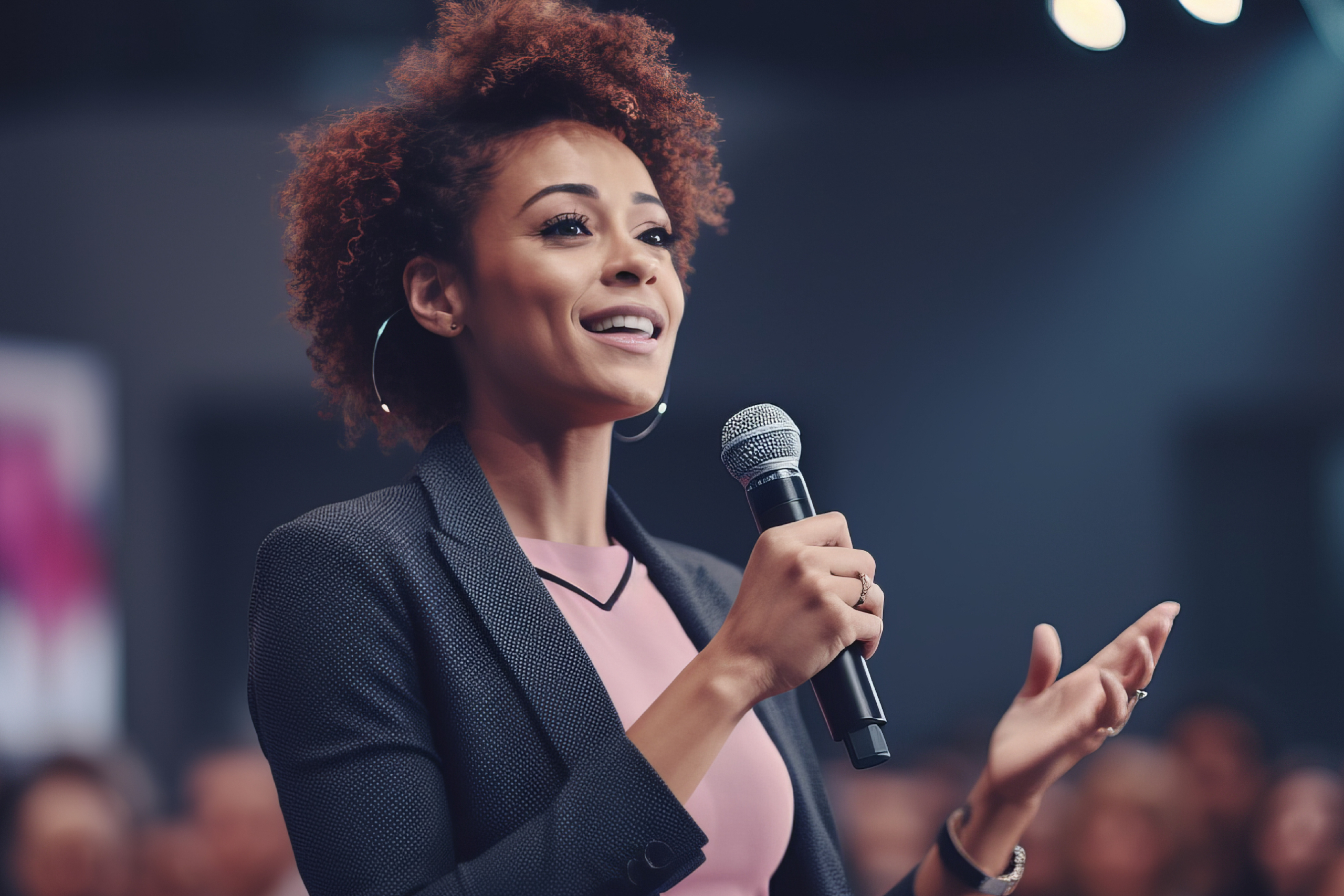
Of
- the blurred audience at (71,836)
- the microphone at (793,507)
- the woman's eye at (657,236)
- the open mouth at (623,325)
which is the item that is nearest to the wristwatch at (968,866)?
the microphone at (793,507)

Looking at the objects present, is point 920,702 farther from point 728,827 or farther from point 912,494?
point 728,827

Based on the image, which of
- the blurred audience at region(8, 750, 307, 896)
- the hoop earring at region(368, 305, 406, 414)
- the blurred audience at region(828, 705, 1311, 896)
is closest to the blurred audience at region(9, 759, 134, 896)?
the blurred audience at region(8, 750, 307, 896)

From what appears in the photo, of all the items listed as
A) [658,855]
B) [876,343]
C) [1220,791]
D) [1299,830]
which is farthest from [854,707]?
[876,343]

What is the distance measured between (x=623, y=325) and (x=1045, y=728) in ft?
2.19

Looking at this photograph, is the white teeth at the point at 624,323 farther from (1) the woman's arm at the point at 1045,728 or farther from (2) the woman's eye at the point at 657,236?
(1) the woman's arm at the point at 1045,728

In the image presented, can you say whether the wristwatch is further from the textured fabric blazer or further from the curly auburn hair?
the curly auburn hair

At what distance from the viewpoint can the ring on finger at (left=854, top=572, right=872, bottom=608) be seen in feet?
3.55

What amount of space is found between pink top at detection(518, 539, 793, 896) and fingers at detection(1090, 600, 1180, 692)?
400mm

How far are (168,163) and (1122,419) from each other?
478 centimetres

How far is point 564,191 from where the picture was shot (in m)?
1.38

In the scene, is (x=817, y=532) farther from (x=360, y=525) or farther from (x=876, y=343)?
(x=876, y=343)

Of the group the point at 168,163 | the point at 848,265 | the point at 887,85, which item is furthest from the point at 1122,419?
the point at 168,163

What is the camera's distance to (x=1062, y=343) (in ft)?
20.2

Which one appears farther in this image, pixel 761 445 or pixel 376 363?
pixel 376 363
